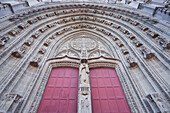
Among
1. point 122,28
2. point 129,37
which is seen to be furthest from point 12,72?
point 122,28

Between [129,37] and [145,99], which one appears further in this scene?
[129,37]

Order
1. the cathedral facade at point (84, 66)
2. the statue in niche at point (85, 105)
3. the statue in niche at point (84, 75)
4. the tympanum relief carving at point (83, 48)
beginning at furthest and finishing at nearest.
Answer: the tympanum relief carving at point (83, 48) → the statue in niche at point (84, 75) → the cathedral facade at point (84, 66) → the statue in niche at point (85, 105)

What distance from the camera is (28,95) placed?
3818 mm

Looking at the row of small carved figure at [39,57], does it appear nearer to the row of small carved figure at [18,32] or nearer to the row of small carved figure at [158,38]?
the row of small carved figure at [18,32]

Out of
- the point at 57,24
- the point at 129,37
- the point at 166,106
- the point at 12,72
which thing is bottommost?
the point at 166,106

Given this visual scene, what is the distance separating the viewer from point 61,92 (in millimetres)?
4676

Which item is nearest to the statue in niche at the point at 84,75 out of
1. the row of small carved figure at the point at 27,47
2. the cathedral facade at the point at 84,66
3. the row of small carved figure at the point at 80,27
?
the cathedral facade at the point at 84,66

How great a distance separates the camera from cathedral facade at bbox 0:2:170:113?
3717mm

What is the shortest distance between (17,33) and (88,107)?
5414 mm

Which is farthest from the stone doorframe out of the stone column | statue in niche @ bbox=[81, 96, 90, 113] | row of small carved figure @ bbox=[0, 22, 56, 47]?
statue in niche @ bbox=[81, 96, 90, 113]

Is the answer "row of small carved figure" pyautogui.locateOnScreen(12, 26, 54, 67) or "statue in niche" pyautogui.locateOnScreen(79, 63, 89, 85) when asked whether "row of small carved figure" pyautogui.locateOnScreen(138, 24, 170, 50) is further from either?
"row of small carved figure" pyautogui.locateOnScreen(12, 26, 54, 67)

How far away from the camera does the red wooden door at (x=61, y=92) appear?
4.06m

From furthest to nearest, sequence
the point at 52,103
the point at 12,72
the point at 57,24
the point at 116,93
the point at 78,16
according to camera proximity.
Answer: the point at 78,16 → the point at 57,24 → the point at 116,93 → the point at 52,103 → the point at 12,72

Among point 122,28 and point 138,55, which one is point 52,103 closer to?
point 138,55
